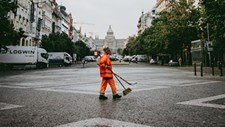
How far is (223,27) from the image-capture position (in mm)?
21297

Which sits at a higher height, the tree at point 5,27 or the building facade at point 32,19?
the building facade at point 32,19

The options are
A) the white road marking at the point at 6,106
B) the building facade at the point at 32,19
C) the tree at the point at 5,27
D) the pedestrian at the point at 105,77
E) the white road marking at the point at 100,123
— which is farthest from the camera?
the building facade at the point at 32,19

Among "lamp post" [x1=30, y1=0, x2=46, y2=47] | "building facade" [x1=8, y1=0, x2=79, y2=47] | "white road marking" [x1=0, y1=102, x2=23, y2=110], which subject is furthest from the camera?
"lamp post" [x1=30, y1=0, x2=46, y2=47]

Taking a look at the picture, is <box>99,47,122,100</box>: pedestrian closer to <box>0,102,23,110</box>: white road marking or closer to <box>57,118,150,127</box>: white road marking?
<box>0,102,23,110</box>: white road marking

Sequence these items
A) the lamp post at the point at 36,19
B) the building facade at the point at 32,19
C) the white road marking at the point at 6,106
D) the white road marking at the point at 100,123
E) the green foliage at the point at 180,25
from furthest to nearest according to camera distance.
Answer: the lamp post at the point at 36,19 < the building facade at the point at 32,19 < the green foliage at the point at 180,25 < the white road marking at the point at 6,106 < the white road marking at the point at 100,123

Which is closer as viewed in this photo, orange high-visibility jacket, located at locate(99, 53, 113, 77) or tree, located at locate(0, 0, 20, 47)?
orange high-visibility jacket, located at locate(99, 53, 113, 77)

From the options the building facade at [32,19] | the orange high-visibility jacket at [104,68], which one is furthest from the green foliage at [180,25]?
the orange high-visibility jacket at [104,68]

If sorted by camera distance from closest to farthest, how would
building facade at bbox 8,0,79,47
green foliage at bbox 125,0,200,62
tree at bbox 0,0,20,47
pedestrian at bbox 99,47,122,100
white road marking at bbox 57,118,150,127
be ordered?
white road marking at bbox 57,118,150,127
pedestrian at bbox 99,47,122,100
tree at bbox 0,0,20,47
green foliage at bbox 125,0,200,62
building facade at bbox 8,0,79,47

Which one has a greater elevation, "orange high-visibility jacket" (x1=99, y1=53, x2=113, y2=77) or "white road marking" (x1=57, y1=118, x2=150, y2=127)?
"orange high-visibility jacket" (x1=99, y1=53, x2=113, y2=77)

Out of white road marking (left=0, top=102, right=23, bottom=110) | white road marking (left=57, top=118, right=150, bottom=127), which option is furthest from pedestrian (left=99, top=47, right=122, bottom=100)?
white road marking (left=57, top=118, right=150, bottom=127)

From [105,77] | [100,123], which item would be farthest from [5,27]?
[100,123]

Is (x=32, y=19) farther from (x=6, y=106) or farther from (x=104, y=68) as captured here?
(x=6, y=106)

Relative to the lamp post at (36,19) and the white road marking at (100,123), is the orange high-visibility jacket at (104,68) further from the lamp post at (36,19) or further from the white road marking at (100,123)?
the lamp post at (36,19)

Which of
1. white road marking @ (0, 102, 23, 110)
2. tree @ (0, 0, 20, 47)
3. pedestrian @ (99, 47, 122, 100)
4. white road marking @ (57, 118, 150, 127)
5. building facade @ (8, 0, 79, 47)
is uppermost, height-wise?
building facade @ (8, 0, 79, 47)
